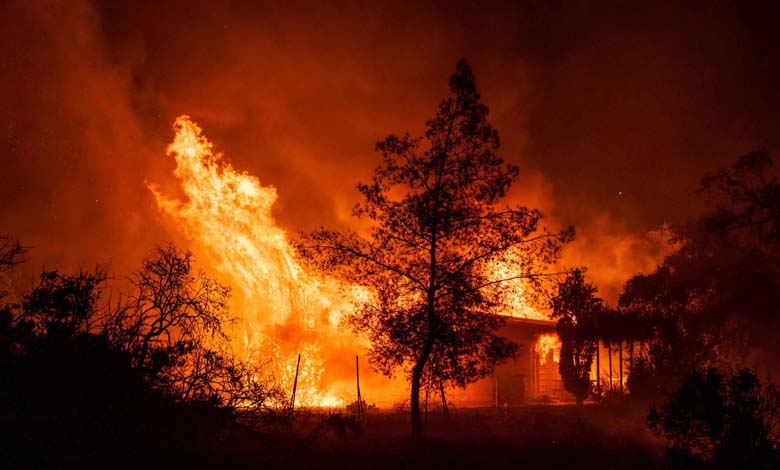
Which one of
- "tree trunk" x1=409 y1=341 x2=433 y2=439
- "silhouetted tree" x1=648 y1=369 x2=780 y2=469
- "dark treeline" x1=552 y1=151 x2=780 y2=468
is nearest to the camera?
"silhouetted tree" x1=648 y1=369 x2=780 y2=469

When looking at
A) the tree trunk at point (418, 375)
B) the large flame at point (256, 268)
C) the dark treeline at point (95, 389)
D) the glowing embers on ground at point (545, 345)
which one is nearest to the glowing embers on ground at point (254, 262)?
the large flame at point (256, 268)

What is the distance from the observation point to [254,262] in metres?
30.2

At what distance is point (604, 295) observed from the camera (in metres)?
54.2

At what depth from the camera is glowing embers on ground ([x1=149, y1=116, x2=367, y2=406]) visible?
28.7m

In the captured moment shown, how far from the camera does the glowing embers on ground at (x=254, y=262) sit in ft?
94.3

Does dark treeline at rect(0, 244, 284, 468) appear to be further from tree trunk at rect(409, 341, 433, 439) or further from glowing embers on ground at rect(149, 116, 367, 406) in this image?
glowing embers on ground at rect(149, 116, 367, 406)

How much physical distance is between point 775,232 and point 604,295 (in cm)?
3011

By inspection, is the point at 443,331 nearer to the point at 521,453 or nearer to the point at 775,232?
the point at 521,453

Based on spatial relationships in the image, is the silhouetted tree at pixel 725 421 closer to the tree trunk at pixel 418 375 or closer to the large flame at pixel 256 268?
the tree trunk at pixel 418 375

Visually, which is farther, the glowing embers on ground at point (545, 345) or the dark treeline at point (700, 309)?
the glowing embers on ground at point (545, 345)

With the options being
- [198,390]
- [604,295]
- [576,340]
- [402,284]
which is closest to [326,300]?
[576,340]

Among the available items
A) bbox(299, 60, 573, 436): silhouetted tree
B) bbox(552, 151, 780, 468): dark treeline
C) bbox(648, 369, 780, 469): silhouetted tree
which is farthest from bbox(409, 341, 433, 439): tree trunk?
bbox(552, 151, 780, 468): dark treeline

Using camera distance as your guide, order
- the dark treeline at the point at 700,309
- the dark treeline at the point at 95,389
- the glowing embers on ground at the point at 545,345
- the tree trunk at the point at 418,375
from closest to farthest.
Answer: the dark treeline at the point at 95,389 < the tree trunk at the point at 418,375 < the dark treeline at the point at 700,309 < the glowing embers on ground at the point at 545,345

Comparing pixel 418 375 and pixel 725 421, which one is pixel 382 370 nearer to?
pixel 418 375
